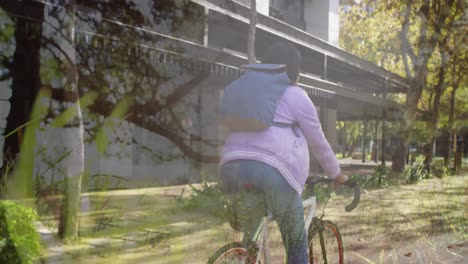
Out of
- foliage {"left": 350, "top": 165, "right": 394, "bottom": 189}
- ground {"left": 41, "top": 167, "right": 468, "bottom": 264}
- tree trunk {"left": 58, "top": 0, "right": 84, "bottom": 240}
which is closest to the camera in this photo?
tree trunk {"left": 58, "top": 0, "right": 84, "bottom": 240}

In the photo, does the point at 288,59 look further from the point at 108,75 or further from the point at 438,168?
the point at 438,168

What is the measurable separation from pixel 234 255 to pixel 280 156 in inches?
24.9

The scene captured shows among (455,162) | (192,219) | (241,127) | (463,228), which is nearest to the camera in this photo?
(241,127)

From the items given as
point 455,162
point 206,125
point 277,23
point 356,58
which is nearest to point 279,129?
point 206,125

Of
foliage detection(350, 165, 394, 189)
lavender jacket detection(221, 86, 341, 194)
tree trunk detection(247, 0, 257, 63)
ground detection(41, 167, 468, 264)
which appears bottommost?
ground detection(41, 167, 468, 264)

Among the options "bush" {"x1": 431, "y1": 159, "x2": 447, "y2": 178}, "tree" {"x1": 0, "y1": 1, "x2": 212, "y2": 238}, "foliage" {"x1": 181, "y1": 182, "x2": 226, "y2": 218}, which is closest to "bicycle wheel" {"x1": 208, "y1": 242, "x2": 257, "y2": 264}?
"foliage" {"x1": 181, "y1": 182, "x2": 226, "y2": 218}

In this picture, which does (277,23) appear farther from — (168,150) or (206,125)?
(168,150)

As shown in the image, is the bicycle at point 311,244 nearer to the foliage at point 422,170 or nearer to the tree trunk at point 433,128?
the foliage at point 422,170

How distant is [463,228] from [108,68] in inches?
262

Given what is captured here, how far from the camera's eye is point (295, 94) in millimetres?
2617

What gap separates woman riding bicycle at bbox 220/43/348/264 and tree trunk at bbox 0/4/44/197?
959 millimetres

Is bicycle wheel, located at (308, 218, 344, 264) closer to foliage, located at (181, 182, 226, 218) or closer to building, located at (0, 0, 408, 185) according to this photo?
foliage, located at (181, 182, 226, 218)

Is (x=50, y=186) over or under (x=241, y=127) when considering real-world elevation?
under

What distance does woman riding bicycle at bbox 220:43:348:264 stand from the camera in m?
2.58
